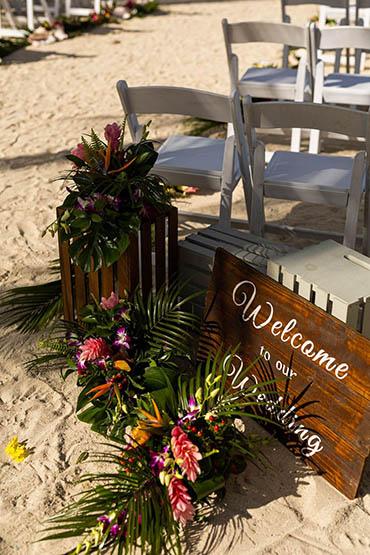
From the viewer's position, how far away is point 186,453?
7.10 feet

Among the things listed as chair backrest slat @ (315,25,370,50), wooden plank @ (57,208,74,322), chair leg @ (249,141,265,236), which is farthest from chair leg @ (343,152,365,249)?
chair backrest slat @ (315,25,370,50)

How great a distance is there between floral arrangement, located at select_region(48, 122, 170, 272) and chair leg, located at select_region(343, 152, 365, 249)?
3.10 ft

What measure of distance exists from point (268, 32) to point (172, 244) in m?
2.24

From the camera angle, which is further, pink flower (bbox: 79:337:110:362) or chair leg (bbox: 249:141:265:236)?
chair leg (bbox: 249:141:265:236)

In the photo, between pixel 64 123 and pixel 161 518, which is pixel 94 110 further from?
pixel 161 518

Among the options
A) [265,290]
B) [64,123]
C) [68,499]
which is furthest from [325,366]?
[64,123]

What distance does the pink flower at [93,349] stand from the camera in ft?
8.46

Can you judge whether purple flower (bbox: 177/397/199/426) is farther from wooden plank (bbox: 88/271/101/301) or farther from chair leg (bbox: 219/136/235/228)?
chair leg (bbox: 219/136/235/228)

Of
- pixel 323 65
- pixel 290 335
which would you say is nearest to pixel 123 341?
pixel 290 335

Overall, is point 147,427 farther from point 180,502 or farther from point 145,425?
point 180,502

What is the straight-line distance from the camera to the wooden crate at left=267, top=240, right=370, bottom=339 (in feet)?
7.62

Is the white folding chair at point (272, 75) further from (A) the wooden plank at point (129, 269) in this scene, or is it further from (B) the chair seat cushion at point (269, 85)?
(A) the wooden plank at point (129, 269)

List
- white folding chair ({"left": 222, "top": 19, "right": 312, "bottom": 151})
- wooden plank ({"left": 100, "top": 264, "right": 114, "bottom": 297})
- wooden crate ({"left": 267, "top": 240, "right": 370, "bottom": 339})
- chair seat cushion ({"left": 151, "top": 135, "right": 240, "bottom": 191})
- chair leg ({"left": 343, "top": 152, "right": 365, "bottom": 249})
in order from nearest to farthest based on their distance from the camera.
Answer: wooden crate ({"left": 267, "top": 240, "right": 370, "bottom": 339}) → wooden plank ({"left": 100, "top": 264, "right": 114, "bottom": 297}) → chair leg ({"left": 343, "top": 152, "right": 365, "bottom": 249}) → chair seat cushion ({"left": 151, "top": 135, "right": 240, "bottom": 191}) → white folding chair ({"left": 222, "top": 19, "right": 312, "bottom": 151})

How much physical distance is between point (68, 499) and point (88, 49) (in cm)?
740
